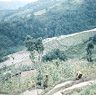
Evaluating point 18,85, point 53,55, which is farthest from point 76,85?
point 53,55

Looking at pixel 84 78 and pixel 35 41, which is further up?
pixel 84 78

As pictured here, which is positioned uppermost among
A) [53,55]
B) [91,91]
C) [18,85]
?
[91,91]

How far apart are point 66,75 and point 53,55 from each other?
97272 millimetres

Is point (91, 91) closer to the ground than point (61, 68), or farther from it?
farther from it

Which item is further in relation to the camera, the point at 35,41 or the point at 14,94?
the point at 35,41

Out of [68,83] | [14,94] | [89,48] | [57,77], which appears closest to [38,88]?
[14,94]

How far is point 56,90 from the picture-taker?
156 feet

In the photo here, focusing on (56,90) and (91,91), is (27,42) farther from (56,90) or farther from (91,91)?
(91,91)

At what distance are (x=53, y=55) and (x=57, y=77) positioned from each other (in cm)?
10119

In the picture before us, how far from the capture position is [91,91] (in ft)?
114

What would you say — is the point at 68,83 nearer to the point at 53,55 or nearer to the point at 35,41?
the point at 35,41

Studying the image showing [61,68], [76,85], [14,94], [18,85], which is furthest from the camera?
[61,68]

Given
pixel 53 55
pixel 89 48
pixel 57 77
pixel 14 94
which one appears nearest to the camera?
pixel 14 94

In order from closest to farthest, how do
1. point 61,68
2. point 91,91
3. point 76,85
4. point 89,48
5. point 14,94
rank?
point 91,91 < point 76,85 < point 14,94 < point 61,68 < point 89,48
